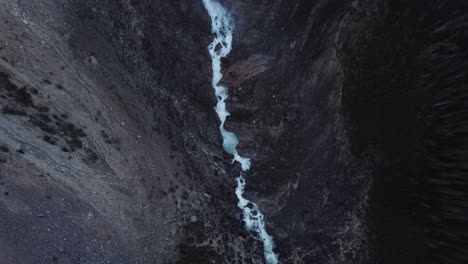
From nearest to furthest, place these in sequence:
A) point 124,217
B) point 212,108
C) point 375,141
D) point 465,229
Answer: point 465,229, point 375,141, point 124,217, point 212,108

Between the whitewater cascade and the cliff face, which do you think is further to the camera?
the whitewater cascade

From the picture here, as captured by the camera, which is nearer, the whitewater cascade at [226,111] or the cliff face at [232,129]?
the cliff face at [232,129]

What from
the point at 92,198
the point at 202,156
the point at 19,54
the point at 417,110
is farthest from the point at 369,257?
the point at 19,54

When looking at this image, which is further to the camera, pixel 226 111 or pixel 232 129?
pixel 226 111

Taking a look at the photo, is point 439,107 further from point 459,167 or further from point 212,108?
point 212,108

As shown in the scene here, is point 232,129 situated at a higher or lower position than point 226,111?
lower
